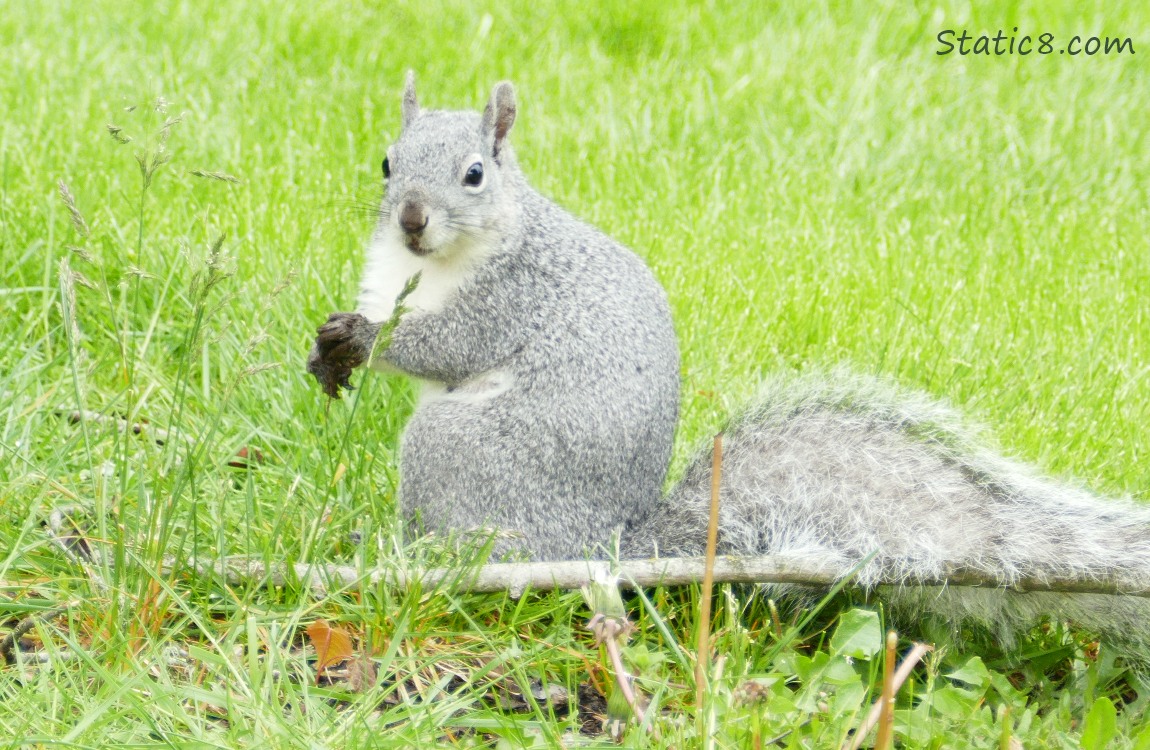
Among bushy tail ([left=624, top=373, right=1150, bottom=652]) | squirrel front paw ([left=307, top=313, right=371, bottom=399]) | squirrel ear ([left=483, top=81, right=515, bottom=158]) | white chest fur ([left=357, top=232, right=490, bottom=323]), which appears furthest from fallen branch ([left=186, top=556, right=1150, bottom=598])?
squirrel ear ([left=483, top=81, right=515, bottom=158])

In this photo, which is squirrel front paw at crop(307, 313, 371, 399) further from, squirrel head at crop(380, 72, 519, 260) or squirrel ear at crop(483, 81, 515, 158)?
squirrel ear at crop(483, 81, 515, 158)


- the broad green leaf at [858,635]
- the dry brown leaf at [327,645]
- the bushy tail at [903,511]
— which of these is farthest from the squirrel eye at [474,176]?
the broad green leaf at [858,635]

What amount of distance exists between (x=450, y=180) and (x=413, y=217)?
99mm

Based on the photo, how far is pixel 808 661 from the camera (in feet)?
4.91

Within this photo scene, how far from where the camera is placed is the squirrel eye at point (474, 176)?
1.87 metres

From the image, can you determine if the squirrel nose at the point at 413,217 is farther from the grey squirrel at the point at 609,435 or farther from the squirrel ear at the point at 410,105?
the squirrel ear at the point at 410,105

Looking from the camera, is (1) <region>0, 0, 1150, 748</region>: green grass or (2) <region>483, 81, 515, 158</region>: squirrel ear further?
(2) <region>483, 81, 515, 158</region>: squirrel ear

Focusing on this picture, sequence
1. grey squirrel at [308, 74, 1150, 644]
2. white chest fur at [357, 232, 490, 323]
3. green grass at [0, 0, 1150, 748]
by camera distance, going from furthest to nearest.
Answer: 1. white chest fur at [357, 232, 490, 323]
2. grey squirrel at [308, 74, 1150, 644]
3. green grass at [0, 0, 1150, 748]

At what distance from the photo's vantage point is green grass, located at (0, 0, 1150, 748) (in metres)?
1.47

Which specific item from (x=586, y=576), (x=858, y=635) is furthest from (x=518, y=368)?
(x=858, y=635)

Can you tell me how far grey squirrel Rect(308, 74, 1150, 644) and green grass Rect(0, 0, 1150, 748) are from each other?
0.13 meters

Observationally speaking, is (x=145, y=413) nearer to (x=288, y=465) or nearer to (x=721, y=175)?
(x=288, y=465)

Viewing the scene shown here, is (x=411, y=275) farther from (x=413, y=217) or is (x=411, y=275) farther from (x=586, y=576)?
(x=586, y=576)

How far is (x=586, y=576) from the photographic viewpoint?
1633mm
